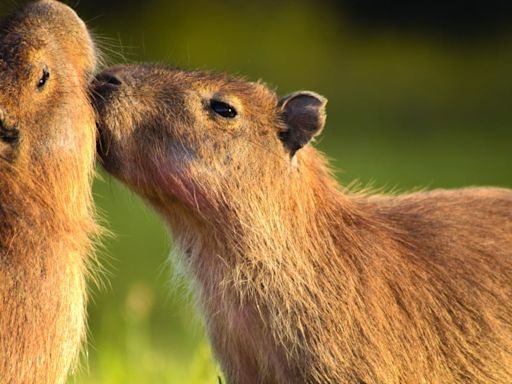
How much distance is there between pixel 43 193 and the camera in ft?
15.8

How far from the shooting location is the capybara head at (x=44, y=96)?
4.77 meters

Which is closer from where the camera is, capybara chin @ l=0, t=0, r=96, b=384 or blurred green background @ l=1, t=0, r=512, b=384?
capybara chin @ l=0, t=0, r=96, b=384

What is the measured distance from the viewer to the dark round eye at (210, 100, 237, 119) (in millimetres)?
5344

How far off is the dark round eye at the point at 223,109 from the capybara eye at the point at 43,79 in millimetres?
754

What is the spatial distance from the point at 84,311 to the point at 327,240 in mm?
1050

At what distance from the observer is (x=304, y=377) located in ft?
17.0

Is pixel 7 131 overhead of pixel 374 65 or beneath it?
overhead

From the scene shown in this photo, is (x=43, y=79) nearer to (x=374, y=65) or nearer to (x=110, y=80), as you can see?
(x=110, y=80)

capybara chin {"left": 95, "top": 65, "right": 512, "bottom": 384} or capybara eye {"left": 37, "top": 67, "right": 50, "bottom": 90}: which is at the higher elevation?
capybara eye {"left": 37, "top": 67, "right": 50, "bottom": 90}

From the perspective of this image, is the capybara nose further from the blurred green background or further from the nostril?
the blurred green background

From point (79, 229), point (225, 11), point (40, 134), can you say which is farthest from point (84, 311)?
point (225, 11)

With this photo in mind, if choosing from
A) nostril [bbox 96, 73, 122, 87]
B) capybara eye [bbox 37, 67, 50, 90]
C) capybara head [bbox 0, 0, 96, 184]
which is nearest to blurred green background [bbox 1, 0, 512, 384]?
nostril [bbox 96, 73, 122, 87]

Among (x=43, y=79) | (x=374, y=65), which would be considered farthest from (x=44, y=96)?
(x=374, y=65)

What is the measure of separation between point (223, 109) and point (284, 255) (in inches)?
25.2
